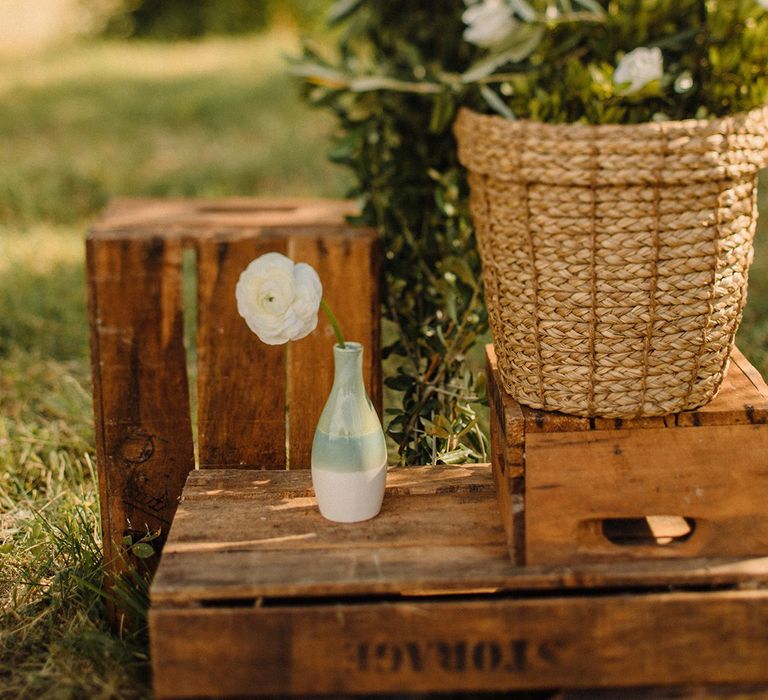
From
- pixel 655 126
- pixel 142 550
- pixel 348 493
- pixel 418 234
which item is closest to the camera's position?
pixel 655 126

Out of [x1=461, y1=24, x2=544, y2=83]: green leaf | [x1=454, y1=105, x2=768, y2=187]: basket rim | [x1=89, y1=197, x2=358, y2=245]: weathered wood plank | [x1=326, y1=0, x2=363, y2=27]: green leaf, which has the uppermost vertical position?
[x1=326, y1=0, x2=363, y2=27]: green leaf

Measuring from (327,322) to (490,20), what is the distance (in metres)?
0.68

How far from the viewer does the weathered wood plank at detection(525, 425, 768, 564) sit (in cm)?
161

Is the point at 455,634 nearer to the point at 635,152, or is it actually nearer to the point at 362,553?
the point at 362,553

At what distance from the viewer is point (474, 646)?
152 cm

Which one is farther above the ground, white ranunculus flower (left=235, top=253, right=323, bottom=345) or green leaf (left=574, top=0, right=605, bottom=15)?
green leaf (left=574, top=0, right=605, bottom=15)

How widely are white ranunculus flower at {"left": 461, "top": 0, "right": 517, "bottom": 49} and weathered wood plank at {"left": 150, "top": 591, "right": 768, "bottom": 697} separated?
1.12m

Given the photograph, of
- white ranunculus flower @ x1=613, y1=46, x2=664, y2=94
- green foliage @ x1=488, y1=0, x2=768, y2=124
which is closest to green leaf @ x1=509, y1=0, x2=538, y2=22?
green foliage @ x1=488, y1=0, x2=768, y2=124

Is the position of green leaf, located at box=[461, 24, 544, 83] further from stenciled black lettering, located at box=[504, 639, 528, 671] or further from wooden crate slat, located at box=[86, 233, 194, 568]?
stenciled black lettering, located at box=[504, 639, 528, 671]

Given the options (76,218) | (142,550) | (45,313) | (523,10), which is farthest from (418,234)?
(76,218)

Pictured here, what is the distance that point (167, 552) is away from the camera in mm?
1630

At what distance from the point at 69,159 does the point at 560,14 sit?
11.0 ft

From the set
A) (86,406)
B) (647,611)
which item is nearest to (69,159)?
(86,406)

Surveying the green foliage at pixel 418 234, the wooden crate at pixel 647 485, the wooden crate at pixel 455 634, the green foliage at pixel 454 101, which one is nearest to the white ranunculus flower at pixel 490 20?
Result: the green foliage at pixel 454 101
